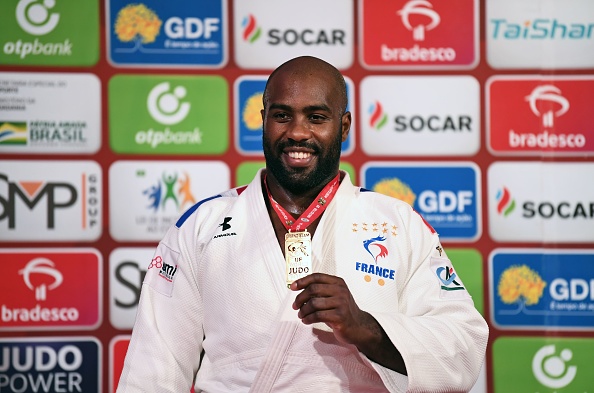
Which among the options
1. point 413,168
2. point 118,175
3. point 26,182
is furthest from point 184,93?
point 413,168

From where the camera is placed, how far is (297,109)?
2398 millimetres

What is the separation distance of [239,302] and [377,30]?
161 cm

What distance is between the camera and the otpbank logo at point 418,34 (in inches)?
139

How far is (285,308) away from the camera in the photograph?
7.44 feet

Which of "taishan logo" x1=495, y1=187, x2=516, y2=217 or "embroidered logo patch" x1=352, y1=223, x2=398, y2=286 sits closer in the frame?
"embroidered logo patch" x1=352, y1=223, x2=398, y2=286

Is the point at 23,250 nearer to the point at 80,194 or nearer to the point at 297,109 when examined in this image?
the point at 80,194

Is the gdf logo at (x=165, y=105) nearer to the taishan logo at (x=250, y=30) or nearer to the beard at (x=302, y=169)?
the taishan logo at (x=250, y=30)

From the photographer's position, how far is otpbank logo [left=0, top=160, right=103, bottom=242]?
11.1ft

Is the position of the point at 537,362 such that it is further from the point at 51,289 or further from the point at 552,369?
the point at 51,289

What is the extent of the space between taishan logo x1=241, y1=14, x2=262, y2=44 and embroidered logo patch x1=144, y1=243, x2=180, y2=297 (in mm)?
1283

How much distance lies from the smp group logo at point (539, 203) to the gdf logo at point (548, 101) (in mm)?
189

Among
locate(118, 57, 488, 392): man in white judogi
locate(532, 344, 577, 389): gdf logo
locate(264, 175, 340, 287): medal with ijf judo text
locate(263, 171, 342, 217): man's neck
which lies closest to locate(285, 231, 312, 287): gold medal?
locate(264, 175, 340, 287): medal with ijf judo text

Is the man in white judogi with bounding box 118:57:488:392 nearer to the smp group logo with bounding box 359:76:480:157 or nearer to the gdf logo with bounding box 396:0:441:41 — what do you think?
the smp group logo with bounding box 359:76:480:157

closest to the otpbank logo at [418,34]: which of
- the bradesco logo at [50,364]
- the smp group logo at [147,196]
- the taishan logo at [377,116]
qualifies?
the taishan logo at [377,116]
